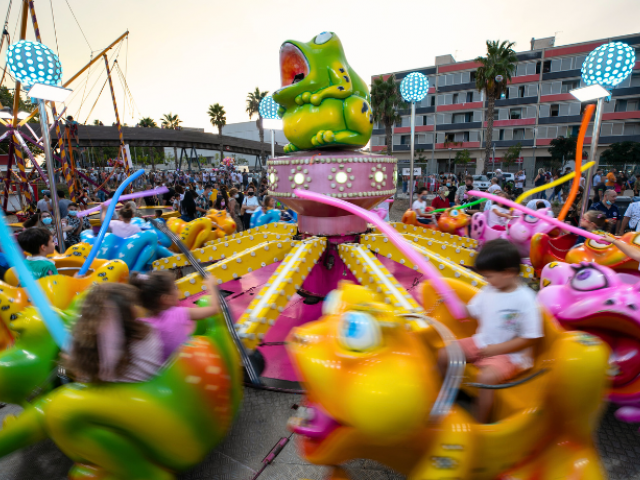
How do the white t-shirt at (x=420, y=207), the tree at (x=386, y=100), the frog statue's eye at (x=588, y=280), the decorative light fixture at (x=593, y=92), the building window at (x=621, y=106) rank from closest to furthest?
1. the frog statue's eye at (x=588, y=280)
2. the decorative light fixture at (x=593, y=92)
3. the white t-shirt at (x=420, y=207)
4. the tree at (x=386, y=100)
5. the building window at (x=621, y=106)

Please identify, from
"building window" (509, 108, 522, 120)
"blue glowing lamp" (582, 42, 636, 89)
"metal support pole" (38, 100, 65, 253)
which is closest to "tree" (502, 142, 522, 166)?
"building window" (509, 108, 522, 120)

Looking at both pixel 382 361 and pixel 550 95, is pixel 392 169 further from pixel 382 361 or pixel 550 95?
pixel 550 95

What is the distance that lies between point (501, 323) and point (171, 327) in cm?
175

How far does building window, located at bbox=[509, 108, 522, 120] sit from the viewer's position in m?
32.8

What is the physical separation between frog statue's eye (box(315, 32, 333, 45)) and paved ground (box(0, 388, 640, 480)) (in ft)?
12.2

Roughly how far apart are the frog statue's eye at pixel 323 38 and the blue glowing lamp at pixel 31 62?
10.9 feet

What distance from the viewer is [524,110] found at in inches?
1282

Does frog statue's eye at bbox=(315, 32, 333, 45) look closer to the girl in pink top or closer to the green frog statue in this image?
the green frog statue

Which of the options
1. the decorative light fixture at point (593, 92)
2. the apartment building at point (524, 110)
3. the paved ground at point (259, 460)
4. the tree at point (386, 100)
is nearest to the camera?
the paved ground at point (259, 460)

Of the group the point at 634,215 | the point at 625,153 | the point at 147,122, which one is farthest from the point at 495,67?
the point at 147,122

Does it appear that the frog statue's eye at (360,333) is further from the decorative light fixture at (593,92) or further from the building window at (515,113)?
the building window at (515,113)

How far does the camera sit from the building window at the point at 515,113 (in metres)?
32.8

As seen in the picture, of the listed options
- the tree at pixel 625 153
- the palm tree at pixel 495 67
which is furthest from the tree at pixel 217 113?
the tree at pixel 625 153

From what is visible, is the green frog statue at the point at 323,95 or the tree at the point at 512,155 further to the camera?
the tree at the point at 512,155
